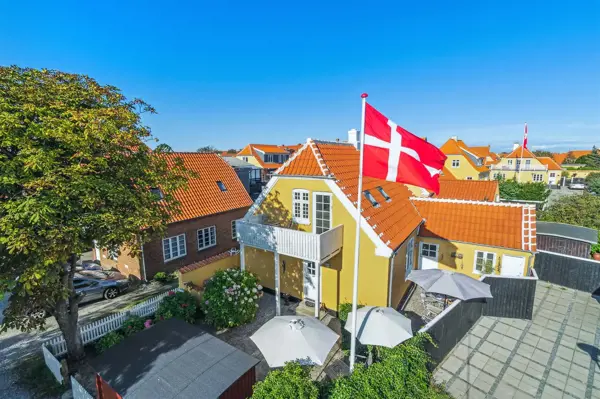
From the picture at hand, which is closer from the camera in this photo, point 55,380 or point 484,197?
point 55,380

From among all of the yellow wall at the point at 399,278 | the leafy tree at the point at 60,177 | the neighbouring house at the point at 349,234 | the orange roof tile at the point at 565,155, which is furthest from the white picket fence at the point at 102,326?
the orange roof tile at the point at 565,155

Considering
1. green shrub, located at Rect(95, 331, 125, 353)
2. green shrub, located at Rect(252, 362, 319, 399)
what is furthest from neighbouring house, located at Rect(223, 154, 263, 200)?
green shrub, located at Rect(252, 362, 319, 399)

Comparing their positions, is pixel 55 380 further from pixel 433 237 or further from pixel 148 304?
pixel 433 237

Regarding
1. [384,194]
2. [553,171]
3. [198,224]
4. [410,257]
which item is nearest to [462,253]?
[410,257]

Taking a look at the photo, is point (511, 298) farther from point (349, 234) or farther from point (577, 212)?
point (577, 212)

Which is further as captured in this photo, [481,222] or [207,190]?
[207,190]

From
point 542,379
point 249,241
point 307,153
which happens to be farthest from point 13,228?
point 542,379

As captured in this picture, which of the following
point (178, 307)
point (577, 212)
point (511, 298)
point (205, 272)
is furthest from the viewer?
point (577, 212)
